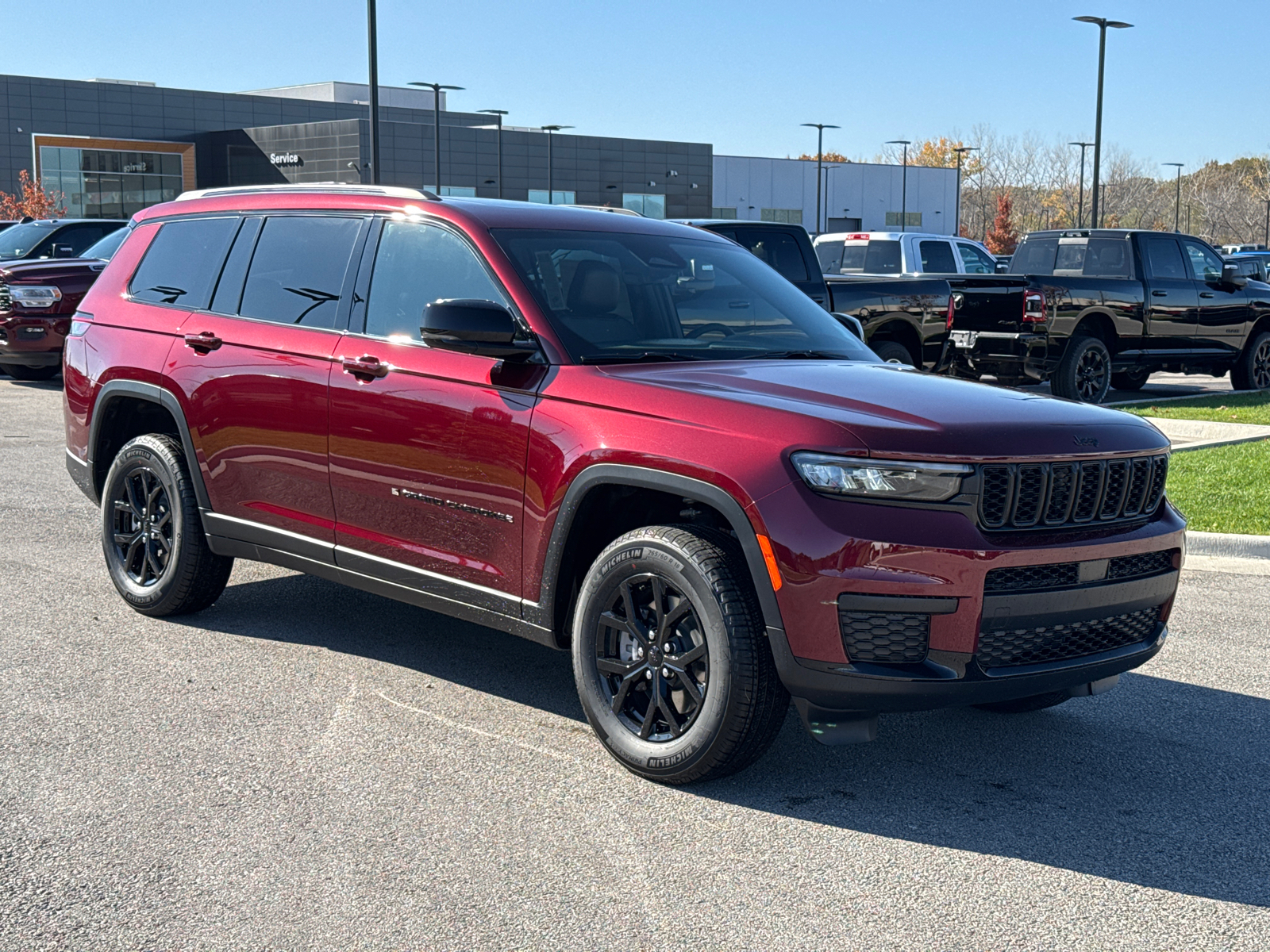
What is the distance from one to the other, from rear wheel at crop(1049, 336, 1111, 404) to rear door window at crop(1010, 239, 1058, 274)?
4.75ft

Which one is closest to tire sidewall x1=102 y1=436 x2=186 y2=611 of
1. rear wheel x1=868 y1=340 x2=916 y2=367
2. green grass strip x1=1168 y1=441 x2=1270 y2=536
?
green grass strip x1=1168 y1=441 x2=1270 y2=536

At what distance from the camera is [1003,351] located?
50.0ft

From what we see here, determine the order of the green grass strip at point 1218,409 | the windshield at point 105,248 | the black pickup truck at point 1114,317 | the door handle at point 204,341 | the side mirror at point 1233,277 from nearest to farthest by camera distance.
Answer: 1. the door handle at point 204,341
2. the green grass strip at point 1218,409
3. the black pickup truck at point 1114,317
4. the side mirror at point 1233,277
5. the windshield at point 105,248

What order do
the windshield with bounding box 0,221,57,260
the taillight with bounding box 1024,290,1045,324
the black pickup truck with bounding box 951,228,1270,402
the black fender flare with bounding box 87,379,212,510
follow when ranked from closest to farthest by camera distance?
the black fender flare with bounding box 87,379,212,510
the taillight with bounding box 1024,290,1045,324
the black pickup truck with bounding box 951,228,1270,402
the windshield with bounding box 0,221,57,260

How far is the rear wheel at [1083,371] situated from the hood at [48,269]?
1156 cm

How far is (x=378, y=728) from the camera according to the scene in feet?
16.3

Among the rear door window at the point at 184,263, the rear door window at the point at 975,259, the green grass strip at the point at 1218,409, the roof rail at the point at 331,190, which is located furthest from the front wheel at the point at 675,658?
the rear door window at the point at 975,259

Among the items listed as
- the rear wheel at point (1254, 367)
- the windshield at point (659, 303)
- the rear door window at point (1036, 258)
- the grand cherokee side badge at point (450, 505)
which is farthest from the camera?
the rear wheel at point (1254, 367)

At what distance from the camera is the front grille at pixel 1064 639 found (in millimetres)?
4078

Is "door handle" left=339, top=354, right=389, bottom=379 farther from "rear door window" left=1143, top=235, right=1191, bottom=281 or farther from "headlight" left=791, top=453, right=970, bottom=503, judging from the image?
"rear door window" left=1143, top=235, right=1191, bottom=281

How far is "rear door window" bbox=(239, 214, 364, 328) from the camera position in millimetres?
5645

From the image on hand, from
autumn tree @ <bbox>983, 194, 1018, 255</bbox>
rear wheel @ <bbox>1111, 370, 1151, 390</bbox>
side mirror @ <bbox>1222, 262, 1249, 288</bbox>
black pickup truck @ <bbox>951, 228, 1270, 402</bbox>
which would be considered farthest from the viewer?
autumn tree @ <bbox>983, 194, 1018, 255</bbox>

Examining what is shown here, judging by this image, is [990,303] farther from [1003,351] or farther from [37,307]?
[37,307]

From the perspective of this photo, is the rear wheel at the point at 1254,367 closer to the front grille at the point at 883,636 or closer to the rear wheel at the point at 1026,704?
the rear wheel at the point at 1026,704
